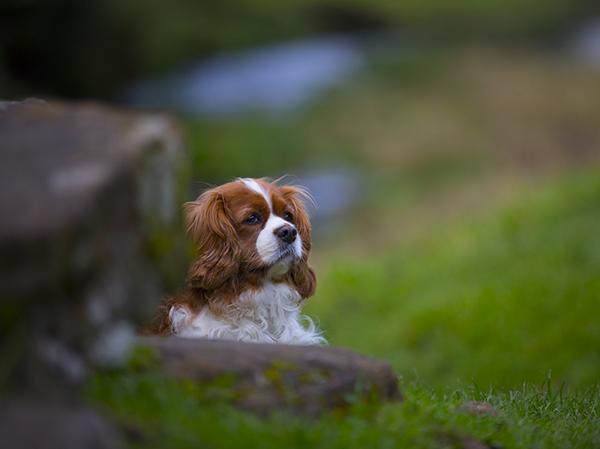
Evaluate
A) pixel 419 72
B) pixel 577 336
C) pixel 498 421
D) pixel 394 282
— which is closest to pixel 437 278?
pixel 394 282

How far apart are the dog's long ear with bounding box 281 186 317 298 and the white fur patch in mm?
74

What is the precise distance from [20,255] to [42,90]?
19612 millimetres

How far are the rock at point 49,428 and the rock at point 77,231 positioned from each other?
0.09 metres

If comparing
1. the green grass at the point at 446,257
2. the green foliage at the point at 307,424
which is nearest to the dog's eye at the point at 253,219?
the green grass at the point at 446,257

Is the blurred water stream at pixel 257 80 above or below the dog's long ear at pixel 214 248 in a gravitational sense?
above

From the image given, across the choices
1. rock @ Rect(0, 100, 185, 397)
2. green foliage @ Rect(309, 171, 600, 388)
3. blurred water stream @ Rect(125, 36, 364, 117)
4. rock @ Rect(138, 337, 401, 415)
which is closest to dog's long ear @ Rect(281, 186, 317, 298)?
rock @ Rect(138, 337, 401, 415)

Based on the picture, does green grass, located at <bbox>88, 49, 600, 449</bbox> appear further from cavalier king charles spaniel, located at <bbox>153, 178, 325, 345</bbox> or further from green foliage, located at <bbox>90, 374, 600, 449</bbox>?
cavalier king charles spaniel, located at <bbox>153, 178, 325, 345</bbox>

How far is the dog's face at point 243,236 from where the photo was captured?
702cm

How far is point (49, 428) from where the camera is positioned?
13.0 feet

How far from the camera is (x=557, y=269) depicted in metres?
13.5

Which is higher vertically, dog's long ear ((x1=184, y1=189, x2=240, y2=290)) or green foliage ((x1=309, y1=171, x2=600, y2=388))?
dog's long ear ((x1=184, y1=189, x2=240, y2=290))

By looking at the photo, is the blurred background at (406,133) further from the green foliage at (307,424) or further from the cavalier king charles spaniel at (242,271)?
the green foliage at (307,424)

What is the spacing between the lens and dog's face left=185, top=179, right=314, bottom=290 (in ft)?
23.0

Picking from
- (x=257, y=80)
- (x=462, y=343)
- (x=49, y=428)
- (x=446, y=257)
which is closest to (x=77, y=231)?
(x=49, y=428)
